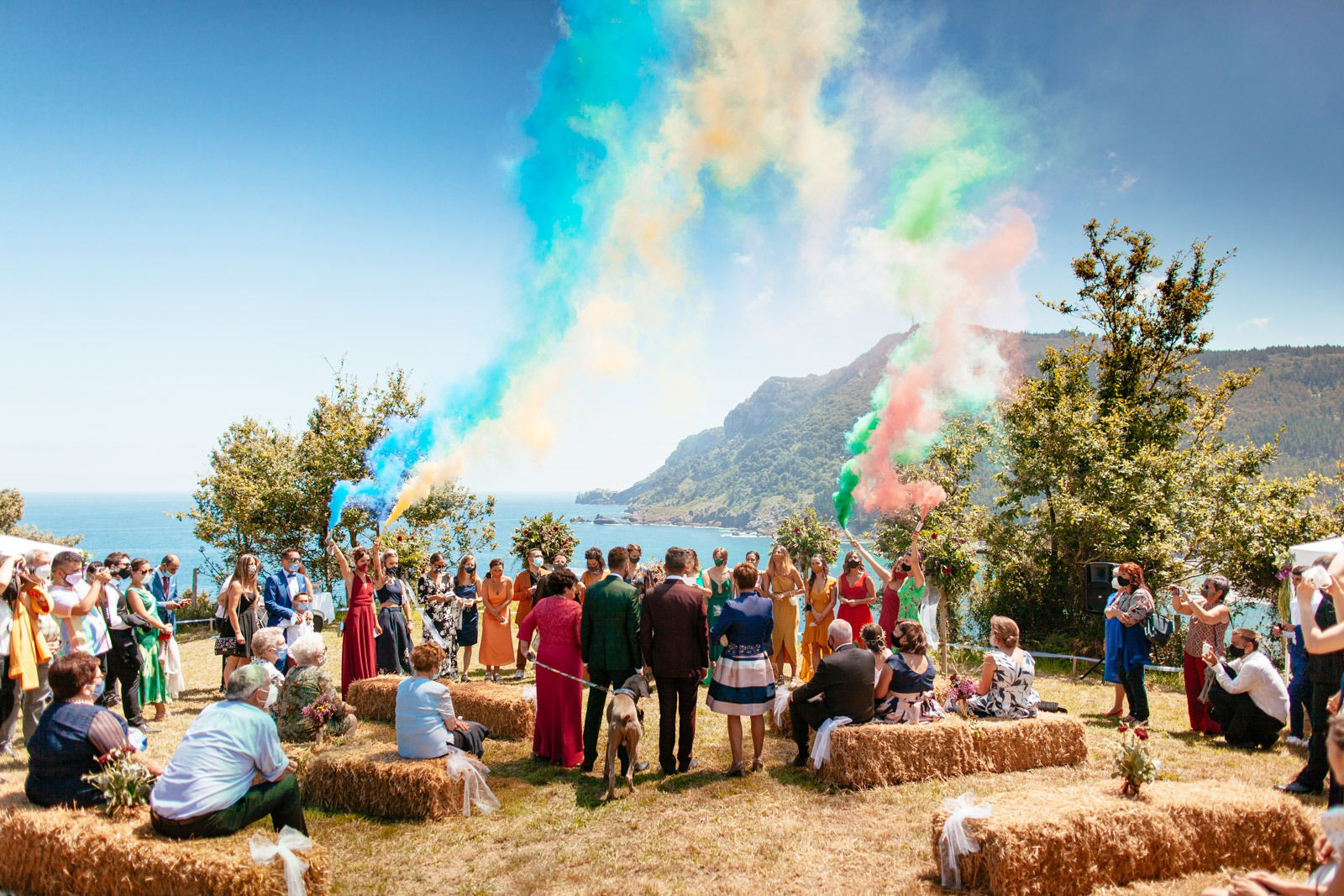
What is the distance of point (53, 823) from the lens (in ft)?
16.0

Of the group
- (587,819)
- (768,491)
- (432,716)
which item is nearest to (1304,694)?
(587,819)

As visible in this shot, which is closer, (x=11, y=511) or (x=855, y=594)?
(x=855, y=594)

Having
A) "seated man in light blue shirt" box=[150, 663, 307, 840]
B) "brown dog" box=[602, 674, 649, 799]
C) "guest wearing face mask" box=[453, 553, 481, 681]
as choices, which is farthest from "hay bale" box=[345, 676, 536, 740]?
"seated man in light blue shirt" box=[150, 663, 307, 840]

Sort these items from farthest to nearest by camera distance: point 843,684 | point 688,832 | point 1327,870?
point 843,684, point 688,832, point 1327,870

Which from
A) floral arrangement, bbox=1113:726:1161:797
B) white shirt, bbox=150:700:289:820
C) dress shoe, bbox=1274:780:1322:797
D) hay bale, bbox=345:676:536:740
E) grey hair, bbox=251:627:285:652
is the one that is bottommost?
dress shoe, bbox=1274:780:1322:797

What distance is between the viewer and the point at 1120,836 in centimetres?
515

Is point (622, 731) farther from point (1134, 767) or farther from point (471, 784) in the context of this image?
point (1134, 767)

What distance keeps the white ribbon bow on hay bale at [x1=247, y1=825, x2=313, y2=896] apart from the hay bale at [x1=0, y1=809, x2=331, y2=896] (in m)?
0.04

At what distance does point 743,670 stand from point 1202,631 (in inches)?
247

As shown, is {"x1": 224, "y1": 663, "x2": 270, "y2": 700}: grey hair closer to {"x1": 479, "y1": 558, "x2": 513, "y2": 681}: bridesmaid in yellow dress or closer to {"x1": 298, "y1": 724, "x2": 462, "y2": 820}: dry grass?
{"x1": 298, "y1": 724, "x2": 462, "y2": 820}: dry grass

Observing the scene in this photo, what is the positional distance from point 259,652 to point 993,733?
23.5 ft

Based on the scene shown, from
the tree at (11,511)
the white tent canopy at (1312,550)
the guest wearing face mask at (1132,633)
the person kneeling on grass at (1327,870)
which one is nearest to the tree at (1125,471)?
the white tent canopy at (1312,550)

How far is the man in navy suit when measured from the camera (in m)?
10.7

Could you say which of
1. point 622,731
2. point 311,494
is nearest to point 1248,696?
point 622,731
